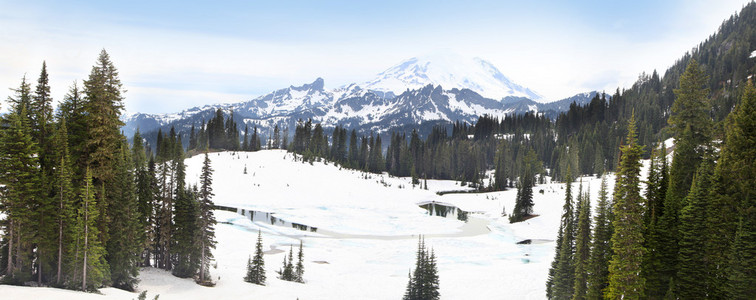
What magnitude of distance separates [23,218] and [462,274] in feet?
115

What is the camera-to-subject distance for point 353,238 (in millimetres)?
58875

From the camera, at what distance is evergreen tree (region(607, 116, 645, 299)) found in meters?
22.8

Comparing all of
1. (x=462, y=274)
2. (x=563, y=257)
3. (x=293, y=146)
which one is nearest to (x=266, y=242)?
(x=462, y=274)

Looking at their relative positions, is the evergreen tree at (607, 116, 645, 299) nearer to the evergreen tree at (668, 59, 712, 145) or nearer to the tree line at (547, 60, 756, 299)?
the tree line at (547, 60, 756, 299)

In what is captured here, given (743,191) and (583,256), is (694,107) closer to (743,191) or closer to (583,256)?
(743,191)

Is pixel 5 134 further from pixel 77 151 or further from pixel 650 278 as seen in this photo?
pixel 650 278

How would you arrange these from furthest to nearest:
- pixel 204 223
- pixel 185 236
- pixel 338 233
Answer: pixel 338 233 < pixel 185 236 < pixel 204 223

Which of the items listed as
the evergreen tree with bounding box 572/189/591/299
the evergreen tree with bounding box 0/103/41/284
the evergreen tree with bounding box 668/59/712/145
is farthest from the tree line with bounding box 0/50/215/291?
the evergreen tree with bounding box 668/59/712/145

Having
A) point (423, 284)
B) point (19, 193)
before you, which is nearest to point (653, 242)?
point (423, 284)

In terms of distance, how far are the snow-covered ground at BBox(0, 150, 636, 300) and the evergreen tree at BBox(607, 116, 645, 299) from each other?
42.6 feet

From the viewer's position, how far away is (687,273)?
80.7 ft

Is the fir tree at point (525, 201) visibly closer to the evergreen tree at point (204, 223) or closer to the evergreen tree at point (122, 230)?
the evergreen tree at point (204, 223)

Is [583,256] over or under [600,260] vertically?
under

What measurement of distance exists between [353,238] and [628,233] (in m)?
40.3
